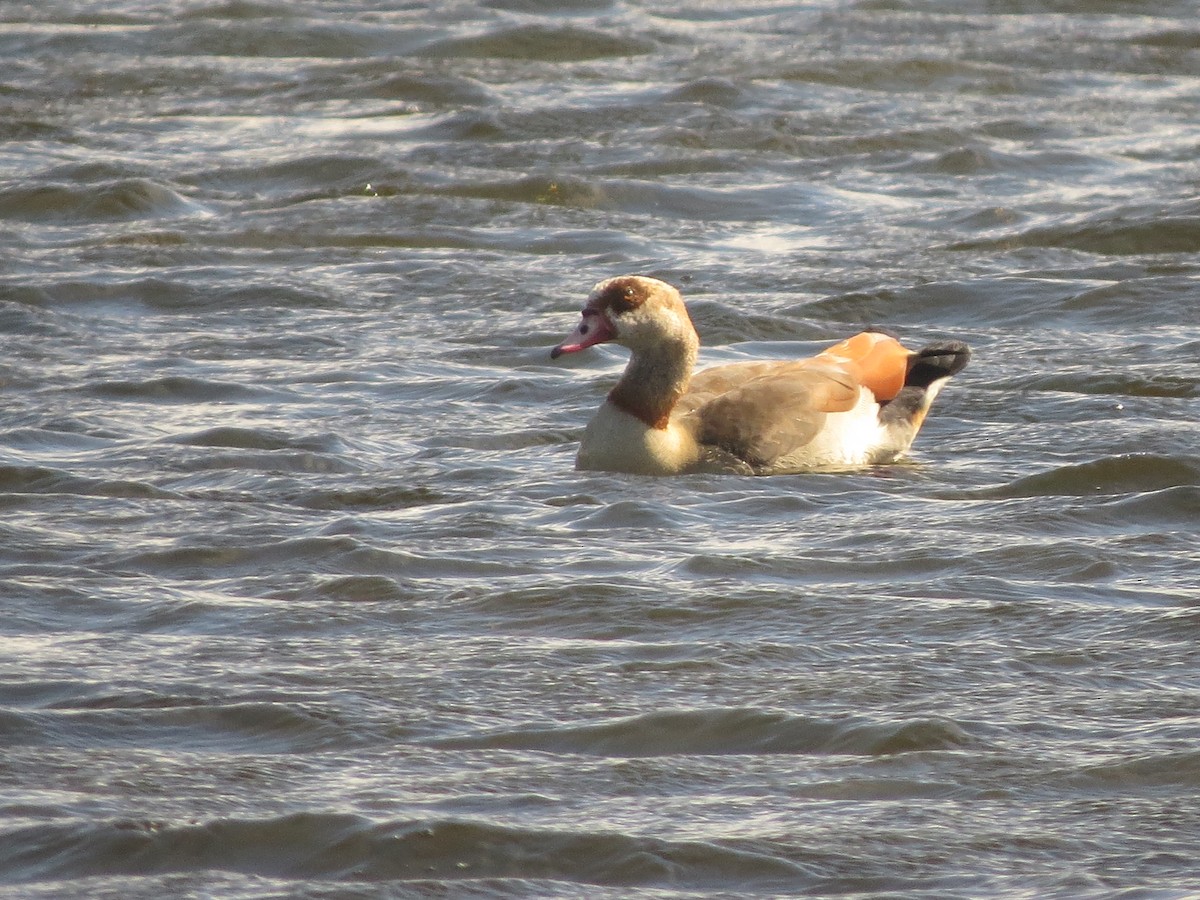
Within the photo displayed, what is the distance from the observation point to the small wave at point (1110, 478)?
362 inches

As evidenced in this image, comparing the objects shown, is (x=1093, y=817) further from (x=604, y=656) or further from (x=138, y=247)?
(x=138, y=247)

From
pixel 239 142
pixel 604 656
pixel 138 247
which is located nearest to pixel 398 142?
pixel 239 142

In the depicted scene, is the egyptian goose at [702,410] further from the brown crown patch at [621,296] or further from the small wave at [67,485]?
the small wave at [67,485]

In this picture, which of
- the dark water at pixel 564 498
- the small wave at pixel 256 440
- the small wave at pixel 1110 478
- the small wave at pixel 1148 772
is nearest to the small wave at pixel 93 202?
the dark water at pixel 564 498

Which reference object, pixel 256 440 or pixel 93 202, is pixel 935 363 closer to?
pixel 256 440

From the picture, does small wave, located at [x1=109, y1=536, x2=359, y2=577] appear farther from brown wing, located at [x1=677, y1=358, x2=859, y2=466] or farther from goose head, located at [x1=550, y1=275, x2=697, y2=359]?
brown wing, located at [x1=677, y1=358, x2=859, y2=466]

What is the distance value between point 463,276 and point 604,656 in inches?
262

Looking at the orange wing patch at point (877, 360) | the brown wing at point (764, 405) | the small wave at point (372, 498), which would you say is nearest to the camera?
the small wave at point (372, 498)

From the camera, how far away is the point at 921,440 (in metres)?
10.5

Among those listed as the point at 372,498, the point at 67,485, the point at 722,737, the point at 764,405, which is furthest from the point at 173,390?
the point at 722,737

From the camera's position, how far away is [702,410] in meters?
9.92

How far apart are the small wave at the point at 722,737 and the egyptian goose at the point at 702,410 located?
337cm

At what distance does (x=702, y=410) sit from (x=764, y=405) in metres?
0.27

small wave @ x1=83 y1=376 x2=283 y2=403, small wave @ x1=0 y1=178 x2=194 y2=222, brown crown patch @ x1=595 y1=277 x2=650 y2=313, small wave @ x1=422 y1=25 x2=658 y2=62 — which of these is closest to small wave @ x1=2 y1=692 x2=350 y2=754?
brown crown patch @ x1=595 y1=277 x2=650 y2=313
